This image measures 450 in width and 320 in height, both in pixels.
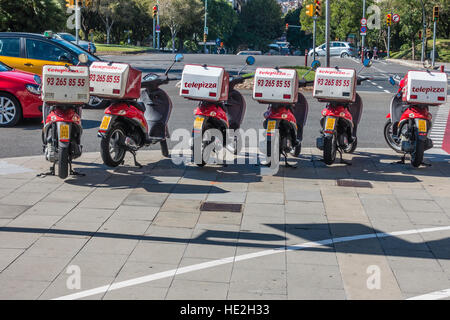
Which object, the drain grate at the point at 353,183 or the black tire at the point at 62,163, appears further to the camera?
the drain grate at the point at 353,183

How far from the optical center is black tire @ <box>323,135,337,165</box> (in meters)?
10.1

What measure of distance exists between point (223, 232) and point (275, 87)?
3.51 m

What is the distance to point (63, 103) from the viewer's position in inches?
349

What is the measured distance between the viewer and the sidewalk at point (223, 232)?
5426mm

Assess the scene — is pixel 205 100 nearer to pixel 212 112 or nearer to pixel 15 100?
pixel 212 112

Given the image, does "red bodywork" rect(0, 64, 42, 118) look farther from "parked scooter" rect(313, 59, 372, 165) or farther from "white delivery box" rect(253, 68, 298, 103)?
"parked scooter" rect(313, 59, 372, 165)

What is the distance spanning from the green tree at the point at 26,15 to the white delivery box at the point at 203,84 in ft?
70.0

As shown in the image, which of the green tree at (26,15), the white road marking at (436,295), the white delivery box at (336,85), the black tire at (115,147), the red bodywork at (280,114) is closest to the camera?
the white road marking at (436,295)

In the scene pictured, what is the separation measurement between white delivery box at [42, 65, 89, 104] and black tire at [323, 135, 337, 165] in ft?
11.2

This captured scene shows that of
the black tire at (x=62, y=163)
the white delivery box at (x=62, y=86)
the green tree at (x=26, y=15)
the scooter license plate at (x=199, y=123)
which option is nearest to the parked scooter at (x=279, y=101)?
the scooter license plate at (x=199, y=123)

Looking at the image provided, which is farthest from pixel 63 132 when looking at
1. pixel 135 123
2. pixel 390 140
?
pixel 390 140

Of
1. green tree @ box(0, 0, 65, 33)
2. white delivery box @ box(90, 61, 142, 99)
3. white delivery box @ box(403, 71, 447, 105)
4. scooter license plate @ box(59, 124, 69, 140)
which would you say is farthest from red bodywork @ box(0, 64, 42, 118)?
green tree @ box(0, 0, 65, 33)

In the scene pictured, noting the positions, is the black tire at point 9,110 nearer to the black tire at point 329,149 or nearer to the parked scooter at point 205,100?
the parked scooter at point 205,100

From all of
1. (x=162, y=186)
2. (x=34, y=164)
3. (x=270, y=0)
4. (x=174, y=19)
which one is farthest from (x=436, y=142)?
(x=270, y=0)
